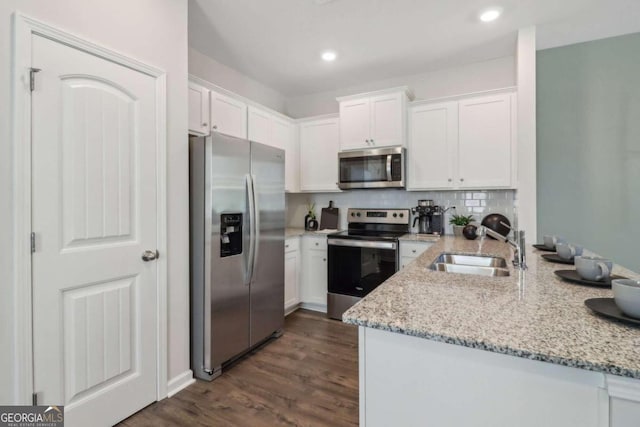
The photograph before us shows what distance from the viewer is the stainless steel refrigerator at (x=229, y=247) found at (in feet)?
7.41

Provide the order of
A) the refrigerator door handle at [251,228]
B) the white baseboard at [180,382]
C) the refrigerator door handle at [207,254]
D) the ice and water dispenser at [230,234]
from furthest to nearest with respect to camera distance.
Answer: the refrigerator door handle at [251,228] < the ice and water dispenser at [230,234] < the refrigerator door handle at [207,254] < the white baseboard at [180,382]

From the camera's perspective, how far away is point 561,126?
3.02 meters

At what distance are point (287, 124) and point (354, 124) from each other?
852 millimetres

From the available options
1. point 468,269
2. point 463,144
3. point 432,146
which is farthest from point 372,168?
point 468,269

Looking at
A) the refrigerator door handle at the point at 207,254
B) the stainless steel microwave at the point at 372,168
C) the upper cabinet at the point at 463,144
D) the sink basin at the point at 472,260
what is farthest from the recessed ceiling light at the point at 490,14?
the refrigerator door handle at the point at 207,254

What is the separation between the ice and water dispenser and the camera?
7.78 ft

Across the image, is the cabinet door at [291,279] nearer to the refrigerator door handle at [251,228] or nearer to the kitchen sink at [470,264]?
the refrigerator door handle at [251,228]

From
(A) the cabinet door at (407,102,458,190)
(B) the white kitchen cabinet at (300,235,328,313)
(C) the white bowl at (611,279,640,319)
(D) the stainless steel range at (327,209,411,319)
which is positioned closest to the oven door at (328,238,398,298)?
(D) the stainless steel range at (327,209,411,319)

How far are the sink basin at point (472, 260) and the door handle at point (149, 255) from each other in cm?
174

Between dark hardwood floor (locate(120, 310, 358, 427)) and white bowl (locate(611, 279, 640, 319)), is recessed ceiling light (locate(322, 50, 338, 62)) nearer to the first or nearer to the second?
dark hardwood floor (locate(120, 310, 358, 427))

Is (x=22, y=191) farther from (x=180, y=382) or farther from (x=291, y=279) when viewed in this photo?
(x=291, y=279)

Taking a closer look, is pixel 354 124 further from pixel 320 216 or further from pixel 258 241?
pixel 258 241

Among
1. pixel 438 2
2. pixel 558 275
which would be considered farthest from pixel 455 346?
pixel 438 2

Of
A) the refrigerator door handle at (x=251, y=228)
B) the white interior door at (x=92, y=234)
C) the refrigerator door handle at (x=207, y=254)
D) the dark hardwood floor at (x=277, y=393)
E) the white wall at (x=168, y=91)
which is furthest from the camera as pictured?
the refrigerator door handle at (x=251, y=228)
